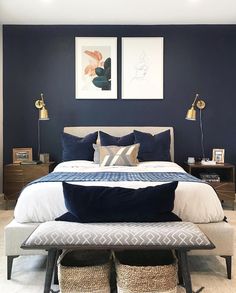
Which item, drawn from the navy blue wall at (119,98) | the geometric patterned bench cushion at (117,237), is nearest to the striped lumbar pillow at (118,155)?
the navy blue wall at (119,98)

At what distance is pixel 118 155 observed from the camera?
437 cm

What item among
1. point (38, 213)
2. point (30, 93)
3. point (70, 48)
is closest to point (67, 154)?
point (30, 93)

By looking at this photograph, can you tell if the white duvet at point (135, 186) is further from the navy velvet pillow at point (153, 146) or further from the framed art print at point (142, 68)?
the framed art print at point (142, 68)

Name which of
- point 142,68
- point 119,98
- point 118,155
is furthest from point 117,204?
point 142,68

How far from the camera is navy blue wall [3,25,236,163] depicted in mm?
5324

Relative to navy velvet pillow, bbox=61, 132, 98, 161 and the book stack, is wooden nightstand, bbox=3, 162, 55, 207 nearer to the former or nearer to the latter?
navy velvet pillow, bbox=61, 132, 98, 161

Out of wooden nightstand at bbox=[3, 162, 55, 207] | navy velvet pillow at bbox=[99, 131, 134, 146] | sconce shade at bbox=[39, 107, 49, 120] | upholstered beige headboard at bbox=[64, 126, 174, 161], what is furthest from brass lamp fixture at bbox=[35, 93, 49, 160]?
navy velvet pillow at bbox=[99, 131, 134, 146]

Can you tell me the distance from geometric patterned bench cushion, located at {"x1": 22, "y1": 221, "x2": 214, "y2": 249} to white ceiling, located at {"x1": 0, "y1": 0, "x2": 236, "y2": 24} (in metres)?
3.23

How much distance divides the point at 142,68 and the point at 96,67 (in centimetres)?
72

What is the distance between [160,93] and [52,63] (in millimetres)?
1761

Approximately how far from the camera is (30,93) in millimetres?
5375

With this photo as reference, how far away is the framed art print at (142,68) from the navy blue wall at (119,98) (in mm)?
96

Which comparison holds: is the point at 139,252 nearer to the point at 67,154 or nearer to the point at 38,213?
the point at 38,213

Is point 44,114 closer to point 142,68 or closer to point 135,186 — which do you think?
point 142,68
